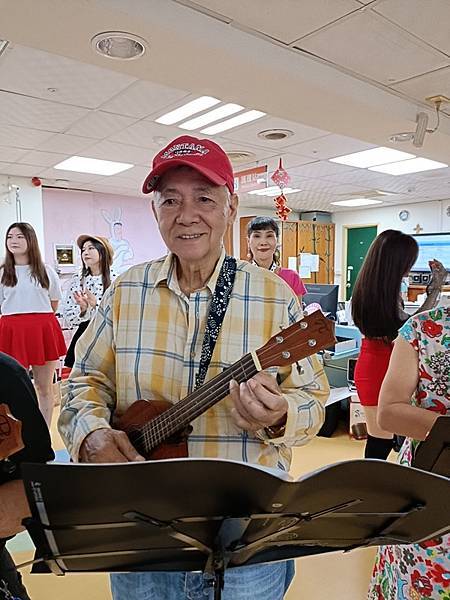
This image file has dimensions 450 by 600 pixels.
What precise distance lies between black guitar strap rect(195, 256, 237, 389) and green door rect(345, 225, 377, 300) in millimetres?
8945

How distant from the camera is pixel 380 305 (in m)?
2.44

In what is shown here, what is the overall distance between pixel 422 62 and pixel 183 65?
1.31 m

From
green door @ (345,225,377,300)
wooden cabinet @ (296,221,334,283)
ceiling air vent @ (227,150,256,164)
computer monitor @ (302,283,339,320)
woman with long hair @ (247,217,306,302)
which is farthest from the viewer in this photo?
green door @ (345,225,377,300)

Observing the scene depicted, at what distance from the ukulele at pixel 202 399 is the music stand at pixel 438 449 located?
0.31m

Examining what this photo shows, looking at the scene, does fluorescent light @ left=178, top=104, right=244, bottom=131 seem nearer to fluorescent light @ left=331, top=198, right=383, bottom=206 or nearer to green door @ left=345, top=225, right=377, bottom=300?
fluorescent light @ left=331, top=198, right=383, bottom=206

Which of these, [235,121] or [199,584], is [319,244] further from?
[199,584]

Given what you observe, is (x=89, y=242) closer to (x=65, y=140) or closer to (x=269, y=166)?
(x=65, y=140)

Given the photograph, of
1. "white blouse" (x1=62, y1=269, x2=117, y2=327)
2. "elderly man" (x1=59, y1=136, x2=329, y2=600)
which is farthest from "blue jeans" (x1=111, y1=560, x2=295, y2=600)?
"white blouse" (x1=62, y1=269, x2=117, y2=327)

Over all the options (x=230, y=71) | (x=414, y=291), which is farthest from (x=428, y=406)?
(x=414, y=291)

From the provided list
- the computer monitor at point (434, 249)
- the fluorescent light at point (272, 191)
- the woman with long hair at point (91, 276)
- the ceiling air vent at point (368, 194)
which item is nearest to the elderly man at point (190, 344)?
the woman with long hair at point (91, 276)

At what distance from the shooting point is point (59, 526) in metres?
0.68

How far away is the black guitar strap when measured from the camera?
41.9 inches

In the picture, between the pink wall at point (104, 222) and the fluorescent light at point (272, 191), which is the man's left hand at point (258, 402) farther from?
the fluorescent light at point (272, 191)

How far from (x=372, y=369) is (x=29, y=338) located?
2392 millimetres
